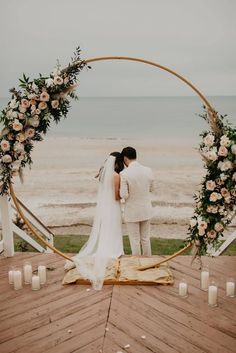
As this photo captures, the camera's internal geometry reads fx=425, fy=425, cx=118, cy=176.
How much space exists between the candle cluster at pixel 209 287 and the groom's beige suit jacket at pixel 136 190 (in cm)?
131

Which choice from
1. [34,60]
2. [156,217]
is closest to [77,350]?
[156,217]

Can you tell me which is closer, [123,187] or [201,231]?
[201,231]

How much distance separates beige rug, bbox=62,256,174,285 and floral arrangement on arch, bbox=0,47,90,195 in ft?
4.94

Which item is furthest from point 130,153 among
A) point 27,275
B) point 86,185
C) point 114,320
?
point 86,185

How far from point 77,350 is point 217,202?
2.18 m

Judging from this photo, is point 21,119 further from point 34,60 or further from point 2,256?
point 34,60

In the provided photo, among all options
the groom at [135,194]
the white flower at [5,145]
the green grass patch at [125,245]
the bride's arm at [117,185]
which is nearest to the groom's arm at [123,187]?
the groom at [135,194]

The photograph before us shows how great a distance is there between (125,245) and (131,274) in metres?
2.81

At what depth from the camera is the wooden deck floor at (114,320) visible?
391 centimetres

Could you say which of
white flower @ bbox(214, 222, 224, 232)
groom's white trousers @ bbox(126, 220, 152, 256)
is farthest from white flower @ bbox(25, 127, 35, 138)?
white flower @ bbox(214, 222, 224, 232)

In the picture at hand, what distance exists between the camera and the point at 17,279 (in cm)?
506

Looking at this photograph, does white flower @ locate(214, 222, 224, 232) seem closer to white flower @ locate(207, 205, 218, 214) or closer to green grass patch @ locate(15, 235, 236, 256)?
white flower @ locate(207, 205, 218, 214)

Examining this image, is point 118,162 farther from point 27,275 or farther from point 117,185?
point 27,275

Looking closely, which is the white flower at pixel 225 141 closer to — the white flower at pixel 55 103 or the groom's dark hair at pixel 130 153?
the groom's dark hair at pixel 130 153
